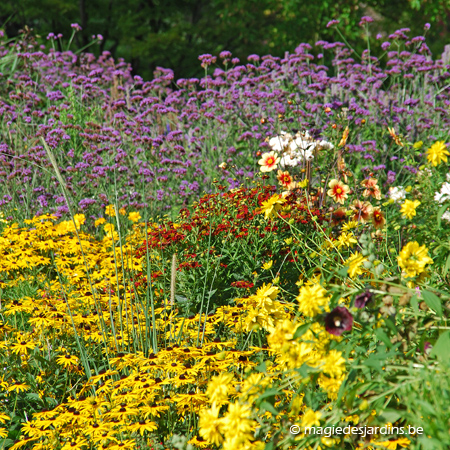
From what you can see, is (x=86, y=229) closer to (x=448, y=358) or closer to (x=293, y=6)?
(x=448, y=358)

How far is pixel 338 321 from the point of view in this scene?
5.79ft

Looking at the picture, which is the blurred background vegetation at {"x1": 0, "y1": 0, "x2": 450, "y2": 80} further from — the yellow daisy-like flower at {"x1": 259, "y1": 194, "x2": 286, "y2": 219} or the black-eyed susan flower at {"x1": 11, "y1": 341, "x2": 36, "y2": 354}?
the black-eyed susan flower at {"x1": 11, "y1": 341, "x2": 36, "y2": 354}

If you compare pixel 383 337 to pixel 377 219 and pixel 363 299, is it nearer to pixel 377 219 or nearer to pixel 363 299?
pixel 363 299

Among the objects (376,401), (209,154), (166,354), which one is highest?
(376,401)

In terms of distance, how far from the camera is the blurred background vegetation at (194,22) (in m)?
11.1

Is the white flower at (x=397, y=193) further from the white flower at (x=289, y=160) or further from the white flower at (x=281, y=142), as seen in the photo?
the white flower at (x=281, y=142)

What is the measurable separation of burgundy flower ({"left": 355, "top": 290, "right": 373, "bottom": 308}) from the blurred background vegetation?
9709 mm

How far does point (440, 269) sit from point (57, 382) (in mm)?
2211

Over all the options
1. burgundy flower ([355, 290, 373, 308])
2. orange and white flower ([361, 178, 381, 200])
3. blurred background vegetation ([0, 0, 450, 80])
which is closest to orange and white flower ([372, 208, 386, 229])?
orange and white flower ([361, 178, 381, 200])

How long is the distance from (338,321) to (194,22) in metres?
12.6

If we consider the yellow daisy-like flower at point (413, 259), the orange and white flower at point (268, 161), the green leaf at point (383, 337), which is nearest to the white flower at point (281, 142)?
the orange and white flower at point (268, 161)

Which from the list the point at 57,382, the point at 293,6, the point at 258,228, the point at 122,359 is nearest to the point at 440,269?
the point at 258,228

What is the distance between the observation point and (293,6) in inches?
416

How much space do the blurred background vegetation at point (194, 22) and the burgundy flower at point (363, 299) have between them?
971cm
